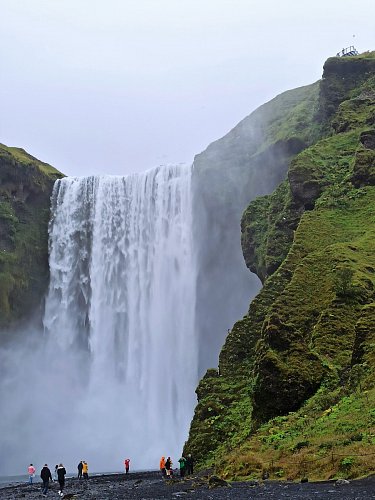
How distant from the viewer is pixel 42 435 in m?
62.3

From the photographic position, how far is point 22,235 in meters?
72.2

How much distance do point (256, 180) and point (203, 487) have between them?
155 feet

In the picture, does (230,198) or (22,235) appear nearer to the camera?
(230,198)

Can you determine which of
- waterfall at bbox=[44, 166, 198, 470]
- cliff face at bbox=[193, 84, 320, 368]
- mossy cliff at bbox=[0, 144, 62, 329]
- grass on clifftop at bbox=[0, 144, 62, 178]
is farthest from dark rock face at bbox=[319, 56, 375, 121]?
grass on clifftop at bbox=[0, 144, 62, 178]

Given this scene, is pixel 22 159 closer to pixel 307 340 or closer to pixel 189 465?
pixel 189 465

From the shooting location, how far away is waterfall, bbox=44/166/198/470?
2258 inches

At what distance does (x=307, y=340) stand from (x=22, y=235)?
52.3 meters

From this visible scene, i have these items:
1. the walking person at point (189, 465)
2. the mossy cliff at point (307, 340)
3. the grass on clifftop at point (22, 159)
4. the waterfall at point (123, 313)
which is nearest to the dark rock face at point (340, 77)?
the mossy cliff at point (307, 340)

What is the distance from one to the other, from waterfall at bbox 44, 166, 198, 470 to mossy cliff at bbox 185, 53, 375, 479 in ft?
57.5

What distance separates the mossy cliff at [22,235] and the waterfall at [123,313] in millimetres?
1443

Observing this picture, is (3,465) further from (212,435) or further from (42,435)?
(212,435)

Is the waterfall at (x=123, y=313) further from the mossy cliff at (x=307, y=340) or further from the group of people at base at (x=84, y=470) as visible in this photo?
the mossy cliff at (x=307, y=340)

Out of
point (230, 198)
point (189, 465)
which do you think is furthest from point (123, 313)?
point (189, 465)

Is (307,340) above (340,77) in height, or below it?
below
